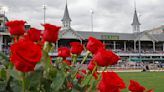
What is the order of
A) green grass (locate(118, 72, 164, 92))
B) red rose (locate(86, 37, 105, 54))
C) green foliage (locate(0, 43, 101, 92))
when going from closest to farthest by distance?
green foliage (locate(0, 43, 101, 92))
red rose (locate(86, 37, 105, 54))
green grass (locate(118, 72, 164, 92))

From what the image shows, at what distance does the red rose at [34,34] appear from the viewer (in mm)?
2303

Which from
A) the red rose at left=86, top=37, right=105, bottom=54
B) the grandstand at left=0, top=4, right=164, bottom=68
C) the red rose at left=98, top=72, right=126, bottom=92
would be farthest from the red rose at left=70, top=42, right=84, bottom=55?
the grandstand at left=0, top=4, right=164, bottom=68

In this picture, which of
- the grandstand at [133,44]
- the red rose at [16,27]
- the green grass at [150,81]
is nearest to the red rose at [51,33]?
the red rose at [16,27]

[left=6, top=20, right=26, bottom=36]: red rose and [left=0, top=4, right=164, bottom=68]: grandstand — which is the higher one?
[left=6, top=20, right=26, bottom=36]: red rose

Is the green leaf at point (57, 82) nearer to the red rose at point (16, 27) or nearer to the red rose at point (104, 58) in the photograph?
the red rose at point (104, 58)

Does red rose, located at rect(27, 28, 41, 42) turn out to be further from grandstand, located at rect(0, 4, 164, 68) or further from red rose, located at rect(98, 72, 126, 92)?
grandstand, located at rect(0, 4, 164, 68)

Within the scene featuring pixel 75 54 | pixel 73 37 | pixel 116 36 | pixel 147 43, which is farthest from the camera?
pixel 147 43

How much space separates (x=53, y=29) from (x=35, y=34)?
353 mm

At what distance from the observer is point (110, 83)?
5.78 ft

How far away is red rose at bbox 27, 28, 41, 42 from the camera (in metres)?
2.30

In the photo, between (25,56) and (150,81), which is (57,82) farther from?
(150,81)

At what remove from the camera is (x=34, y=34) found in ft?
7.68

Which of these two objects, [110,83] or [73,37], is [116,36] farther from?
[110,83]

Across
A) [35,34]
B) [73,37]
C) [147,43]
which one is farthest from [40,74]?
[147,43]
